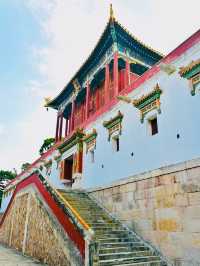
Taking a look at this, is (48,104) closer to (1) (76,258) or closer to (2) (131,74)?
(2) (131,74)

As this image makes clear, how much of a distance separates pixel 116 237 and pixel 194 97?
463cm

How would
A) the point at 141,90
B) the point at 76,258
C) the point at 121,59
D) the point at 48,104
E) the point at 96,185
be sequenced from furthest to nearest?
the point at 48,104, the point at 121,59, the point at 96,185, the point at 141,90, the point at 76,258

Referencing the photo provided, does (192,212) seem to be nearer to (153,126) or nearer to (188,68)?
(153,126)

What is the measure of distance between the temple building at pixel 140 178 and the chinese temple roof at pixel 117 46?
5.24 meters

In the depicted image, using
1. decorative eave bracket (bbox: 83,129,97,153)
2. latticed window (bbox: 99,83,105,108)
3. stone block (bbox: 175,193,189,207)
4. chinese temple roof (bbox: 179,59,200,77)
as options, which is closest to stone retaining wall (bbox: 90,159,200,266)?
stone block (bbox: 175,193,189,207)

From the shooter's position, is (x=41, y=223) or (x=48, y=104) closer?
(x=41, y=223)

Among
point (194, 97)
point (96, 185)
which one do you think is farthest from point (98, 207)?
point (194, 97)

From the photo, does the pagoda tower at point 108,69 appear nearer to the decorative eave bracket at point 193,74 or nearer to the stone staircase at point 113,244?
the stone staircase at point 113,244

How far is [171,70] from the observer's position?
7.61m

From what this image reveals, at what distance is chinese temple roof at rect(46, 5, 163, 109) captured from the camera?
45.2 feet

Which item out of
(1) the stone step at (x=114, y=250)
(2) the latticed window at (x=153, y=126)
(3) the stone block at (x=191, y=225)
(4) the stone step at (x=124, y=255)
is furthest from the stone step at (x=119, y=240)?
(2) the latticed window at (x=153, y=126)

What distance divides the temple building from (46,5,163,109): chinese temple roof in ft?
17.2

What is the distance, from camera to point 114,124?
9.96m

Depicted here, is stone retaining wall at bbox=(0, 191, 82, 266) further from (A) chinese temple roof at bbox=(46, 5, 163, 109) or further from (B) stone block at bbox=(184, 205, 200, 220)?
(A) chinese temple roof at bbox=(46, 5, 163, 109)
